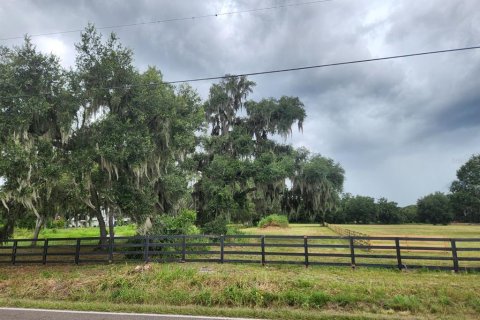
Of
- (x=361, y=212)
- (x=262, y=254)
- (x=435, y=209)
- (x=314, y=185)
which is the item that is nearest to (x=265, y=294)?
(x=262, y=254)

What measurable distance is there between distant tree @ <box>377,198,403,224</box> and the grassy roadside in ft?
254

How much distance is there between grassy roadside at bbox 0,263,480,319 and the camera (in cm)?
687

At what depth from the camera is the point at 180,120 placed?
14.8 metres

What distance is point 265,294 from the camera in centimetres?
771

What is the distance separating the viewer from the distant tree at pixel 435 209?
73.8 m

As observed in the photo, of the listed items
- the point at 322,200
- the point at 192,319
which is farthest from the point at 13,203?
the point at 322,200

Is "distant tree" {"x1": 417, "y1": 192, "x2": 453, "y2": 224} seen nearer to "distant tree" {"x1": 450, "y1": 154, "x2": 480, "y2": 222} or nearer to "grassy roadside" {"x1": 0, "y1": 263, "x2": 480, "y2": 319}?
"distant tree" {"x1": 450, "y1": 154, "x2": 480, "y2": 222}

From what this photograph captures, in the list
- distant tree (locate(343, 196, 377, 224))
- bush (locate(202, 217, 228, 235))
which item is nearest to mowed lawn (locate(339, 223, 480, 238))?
bush (locate(202, 217, 228, 235))

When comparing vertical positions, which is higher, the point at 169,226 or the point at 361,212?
the point at 361,212

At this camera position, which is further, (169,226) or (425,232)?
(425,232)

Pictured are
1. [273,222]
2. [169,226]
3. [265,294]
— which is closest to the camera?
[265,294]

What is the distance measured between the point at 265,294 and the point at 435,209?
8053 centimetres

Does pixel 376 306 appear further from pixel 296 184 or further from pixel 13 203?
pixel 296 184

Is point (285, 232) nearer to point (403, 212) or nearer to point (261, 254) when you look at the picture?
point (261, 254)
